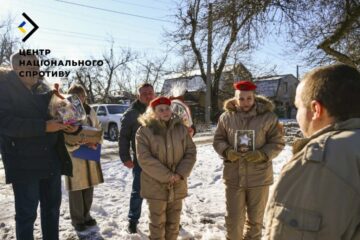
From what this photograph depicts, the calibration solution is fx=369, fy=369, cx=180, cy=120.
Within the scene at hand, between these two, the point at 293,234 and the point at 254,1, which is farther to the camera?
the point at 254,1

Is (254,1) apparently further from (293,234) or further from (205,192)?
(293,234)

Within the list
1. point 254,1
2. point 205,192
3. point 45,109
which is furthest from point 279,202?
point 254,1

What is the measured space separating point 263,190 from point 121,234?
168 centimetres

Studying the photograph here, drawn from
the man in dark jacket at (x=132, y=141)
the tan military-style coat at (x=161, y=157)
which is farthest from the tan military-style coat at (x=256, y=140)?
the man in dark jacket at (x=132, y=141)

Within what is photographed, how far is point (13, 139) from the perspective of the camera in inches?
120

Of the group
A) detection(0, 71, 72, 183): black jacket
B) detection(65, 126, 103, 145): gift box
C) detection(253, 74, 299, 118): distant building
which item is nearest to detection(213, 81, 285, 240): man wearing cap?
detection(65, 126, 103, 145): gift box

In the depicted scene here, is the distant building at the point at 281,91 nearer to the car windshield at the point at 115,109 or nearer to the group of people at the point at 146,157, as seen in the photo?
the car windshield at the point at 115,109

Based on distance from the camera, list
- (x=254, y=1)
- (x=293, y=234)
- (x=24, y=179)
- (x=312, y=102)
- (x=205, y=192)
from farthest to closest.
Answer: (x=254, y=1)
(x=205, y=192)
(x=24, y=179)
(x=312, y=102)
(x=293, y=234)

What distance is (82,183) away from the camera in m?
4.21

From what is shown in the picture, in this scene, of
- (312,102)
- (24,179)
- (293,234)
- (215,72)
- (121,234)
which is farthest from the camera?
(215,72)

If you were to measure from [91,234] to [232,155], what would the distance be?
73.9 inches

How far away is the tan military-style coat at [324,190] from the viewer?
123 cm

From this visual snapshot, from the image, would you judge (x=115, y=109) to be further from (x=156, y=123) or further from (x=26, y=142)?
(x=26, y=142)

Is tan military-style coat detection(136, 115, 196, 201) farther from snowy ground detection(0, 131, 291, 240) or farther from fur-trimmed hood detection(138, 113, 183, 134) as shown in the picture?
snowy ground detection(0, 131, 291, 240)
